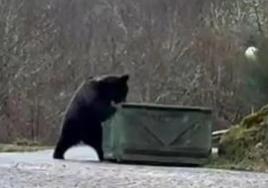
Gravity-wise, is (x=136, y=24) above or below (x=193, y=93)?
above

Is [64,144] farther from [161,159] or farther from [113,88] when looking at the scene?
[161,159]

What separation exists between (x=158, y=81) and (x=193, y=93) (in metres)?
0.95

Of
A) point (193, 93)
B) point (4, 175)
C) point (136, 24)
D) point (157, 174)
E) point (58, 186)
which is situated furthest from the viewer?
point (136, 24)

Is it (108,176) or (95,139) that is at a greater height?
(95,139)

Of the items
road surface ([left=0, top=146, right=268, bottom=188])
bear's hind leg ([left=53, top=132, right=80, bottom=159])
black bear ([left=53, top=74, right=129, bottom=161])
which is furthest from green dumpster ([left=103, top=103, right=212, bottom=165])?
bear's hind leg ([left=53, top=132, right=80, bottom=159])

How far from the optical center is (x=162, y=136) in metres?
12.8

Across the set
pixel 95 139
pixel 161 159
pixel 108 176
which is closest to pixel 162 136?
pixel 161 159

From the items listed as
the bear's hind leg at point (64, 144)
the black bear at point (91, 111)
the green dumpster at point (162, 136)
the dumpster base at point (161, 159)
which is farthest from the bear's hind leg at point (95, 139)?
the dumpster base at point (161, 159)

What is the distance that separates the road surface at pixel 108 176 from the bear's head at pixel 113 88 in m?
0.95

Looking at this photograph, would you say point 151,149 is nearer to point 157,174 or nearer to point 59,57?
point 157,174

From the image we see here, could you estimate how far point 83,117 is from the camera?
42.1ft

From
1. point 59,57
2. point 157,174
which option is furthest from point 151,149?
point 59,57

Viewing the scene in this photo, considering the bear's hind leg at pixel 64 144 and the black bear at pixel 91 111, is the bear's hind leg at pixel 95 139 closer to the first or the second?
the black bear at pixel 91 111

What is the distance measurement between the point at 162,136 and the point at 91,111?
0.98 meters
